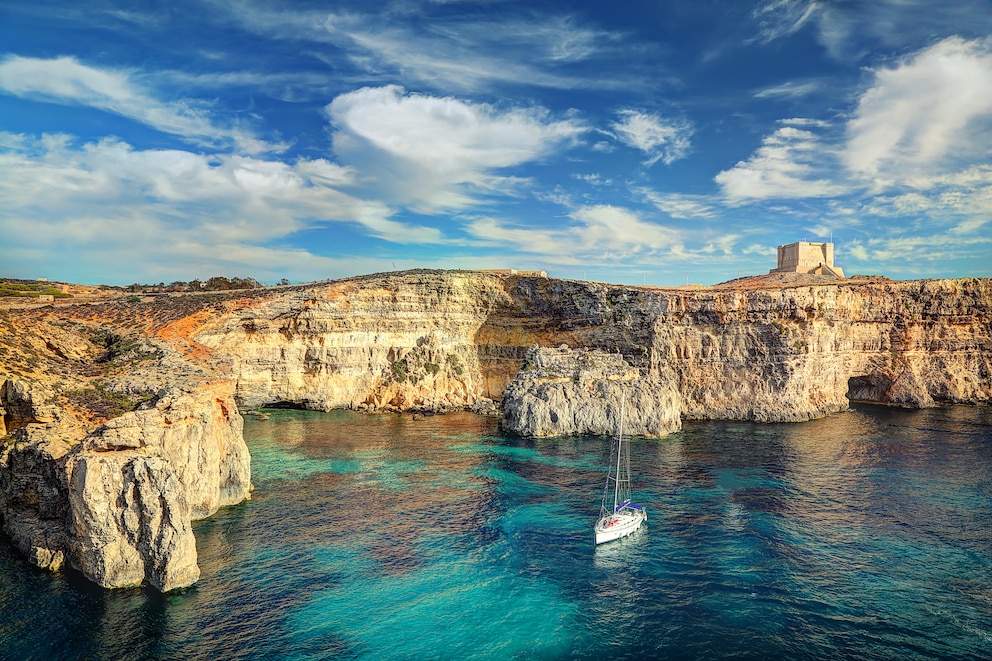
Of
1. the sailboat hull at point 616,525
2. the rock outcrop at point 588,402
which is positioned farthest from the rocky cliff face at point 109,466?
the rock outcrop at point 588,402

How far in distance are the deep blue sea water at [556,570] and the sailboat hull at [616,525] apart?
561 mm

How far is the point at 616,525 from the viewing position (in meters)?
32.3

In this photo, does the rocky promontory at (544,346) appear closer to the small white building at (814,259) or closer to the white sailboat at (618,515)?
the small white building at (814,259)

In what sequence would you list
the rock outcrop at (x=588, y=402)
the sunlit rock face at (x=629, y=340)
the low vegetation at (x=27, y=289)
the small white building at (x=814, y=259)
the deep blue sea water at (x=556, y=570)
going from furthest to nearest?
1. the small white building at (x=814, y=259)
2. the low vegetation at (x=27, y=289)
3. the sunlit rock face at (x=629, y=340)
4. the rock outcrop at (x=588, y=402)
5. the deep blue sea water at (x=556, y=570)

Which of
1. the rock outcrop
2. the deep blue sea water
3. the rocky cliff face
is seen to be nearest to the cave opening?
the deep blue sea water

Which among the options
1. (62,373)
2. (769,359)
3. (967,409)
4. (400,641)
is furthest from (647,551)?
(967,409)

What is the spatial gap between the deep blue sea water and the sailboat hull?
0.56 meters

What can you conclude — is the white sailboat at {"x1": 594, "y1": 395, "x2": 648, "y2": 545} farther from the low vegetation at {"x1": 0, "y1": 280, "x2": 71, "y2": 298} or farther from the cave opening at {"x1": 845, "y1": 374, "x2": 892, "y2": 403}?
the low vegetation at {"x1": 0, "y1": 280, "x2": 71, "y2": 298}

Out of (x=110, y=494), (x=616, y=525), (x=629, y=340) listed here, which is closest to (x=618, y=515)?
(x=616, y=525)

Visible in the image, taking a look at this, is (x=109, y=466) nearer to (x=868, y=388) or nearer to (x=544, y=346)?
(x=544, y=346)

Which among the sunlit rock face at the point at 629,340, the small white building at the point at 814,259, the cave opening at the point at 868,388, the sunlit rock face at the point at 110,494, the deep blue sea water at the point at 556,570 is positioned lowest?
the deep blue sea water at the point at 556,570

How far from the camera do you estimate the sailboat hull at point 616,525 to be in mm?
31714

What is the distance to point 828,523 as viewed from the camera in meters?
34.6

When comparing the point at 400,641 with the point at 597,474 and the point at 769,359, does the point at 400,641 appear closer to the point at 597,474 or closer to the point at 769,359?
the point at 597,474
